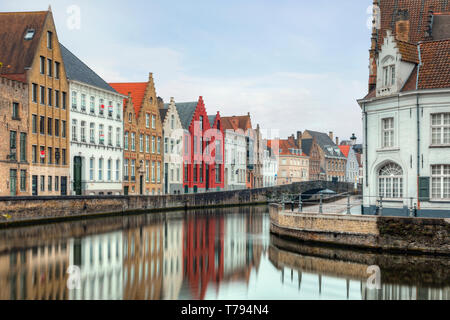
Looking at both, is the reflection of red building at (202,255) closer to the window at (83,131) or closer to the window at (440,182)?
the window at (440,182)

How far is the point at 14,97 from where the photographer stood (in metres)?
39.2

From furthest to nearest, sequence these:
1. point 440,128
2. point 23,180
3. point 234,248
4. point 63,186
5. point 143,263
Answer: point 63,186
point 23,180
point 234,248
point 440,128
point 143,263

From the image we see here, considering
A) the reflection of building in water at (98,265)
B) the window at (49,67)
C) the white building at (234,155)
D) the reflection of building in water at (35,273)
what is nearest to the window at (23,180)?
the window at (49,67)

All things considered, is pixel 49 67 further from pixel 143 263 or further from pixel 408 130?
pixel 408 130

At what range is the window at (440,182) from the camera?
2484 cm

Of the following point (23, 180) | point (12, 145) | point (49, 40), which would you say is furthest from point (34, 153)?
point (49, 40)

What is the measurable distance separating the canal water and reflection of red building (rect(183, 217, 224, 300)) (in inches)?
1.4

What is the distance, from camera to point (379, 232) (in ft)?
76.5

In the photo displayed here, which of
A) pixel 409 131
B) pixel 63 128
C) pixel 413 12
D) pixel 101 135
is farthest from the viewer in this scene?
pixel 101 135

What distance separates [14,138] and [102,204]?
761 centimetres

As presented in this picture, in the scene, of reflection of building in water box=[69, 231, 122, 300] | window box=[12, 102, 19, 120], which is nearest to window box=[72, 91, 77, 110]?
window box=[12, 102, 19, 120]

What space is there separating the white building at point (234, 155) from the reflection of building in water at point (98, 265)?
52.4 meters

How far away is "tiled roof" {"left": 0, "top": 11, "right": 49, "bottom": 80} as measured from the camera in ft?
137

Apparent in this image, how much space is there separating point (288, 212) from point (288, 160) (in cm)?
8063
